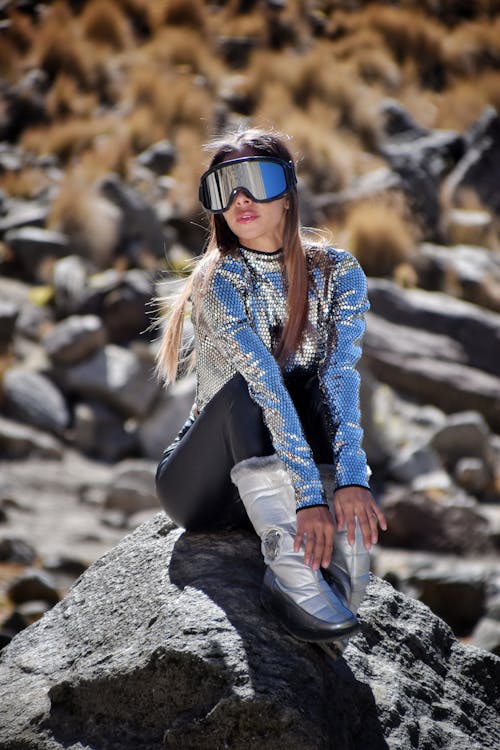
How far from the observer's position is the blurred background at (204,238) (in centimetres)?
717

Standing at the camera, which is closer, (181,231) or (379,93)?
(181,231)

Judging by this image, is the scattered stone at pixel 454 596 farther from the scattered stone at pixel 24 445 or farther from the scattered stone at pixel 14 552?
the scattered stone at pixel 24 445

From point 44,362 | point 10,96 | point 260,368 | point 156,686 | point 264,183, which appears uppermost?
point 264,183

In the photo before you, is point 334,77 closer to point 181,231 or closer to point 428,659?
point 181,231

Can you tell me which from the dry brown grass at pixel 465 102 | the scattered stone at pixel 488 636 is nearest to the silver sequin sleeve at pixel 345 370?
the scattered stone at pixel 488 636

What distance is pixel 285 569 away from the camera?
7.70 ft

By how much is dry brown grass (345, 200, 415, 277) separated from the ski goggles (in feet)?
28.4

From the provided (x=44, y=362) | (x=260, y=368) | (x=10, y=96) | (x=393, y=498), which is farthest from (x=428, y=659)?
(x=10, y=96)

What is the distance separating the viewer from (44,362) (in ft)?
30.2

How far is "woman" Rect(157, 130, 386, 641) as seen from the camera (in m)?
2.38

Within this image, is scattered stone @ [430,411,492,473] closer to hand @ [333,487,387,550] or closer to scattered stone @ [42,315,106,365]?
scattered stone @ [42,315,106,365]

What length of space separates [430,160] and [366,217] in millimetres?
2456

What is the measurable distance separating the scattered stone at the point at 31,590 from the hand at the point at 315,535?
3.22 metres

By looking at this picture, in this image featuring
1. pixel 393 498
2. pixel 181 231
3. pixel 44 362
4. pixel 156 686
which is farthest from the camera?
pixel 181 231
